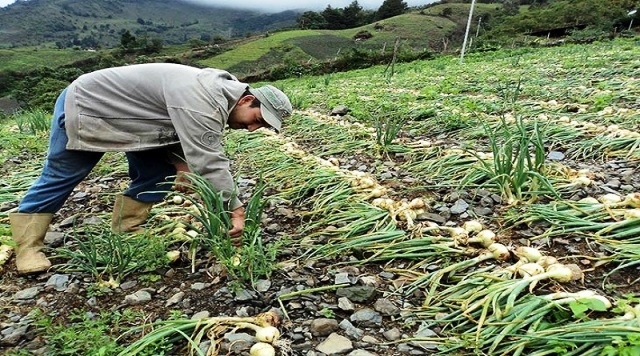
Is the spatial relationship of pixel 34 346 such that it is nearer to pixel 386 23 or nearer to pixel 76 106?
pixel 76 106

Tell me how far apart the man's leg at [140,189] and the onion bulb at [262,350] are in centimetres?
143

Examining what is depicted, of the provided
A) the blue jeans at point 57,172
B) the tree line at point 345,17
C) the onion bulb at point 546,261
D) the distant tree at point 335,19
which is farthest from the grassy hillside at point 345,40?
the onion bulb at point 546,261

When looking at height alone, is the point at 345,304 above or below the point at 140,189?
below

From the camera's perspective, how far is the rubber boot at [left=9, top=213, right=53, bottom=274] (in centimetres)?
235

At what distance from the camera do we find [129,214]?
276 centimetres

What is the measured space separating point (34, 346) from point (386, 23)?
55990 millimetres

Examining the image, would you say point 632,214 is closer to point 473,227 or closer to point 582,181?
point 582,181

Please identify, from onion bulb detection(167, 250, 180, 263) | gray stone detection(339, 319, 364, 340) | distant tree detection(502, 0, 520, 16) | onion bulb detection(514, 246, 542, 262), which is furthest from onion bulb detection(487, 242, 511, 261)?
distant tree detection(502, 0, 520, 16)

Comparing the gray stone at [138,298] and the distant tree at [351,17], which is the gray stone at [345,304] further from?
the distant tree at [351,17]

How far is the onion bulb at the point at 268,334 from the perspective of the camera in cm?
165

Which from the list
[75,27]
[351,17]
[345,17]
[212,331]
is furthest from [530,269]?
[75,27]

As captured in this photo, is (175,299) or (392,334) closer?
(392,334)

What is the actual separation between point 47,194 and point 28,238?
270mm

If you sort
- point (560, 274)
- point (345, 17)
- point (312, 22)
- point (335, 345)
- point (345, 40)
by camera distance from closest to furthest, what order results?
point (335, 345) < point (560, 274) < point (345, 40) < point (312, 22) < point (345, 17)
